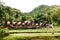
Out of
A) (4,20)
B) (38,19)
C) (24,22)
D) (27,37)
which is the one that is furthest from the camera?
(38,19)

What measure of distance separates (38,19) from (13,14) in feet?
3.96

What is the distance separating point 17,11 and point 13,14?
372mm

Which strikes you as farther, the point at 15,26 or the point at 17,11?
the point at 17,11

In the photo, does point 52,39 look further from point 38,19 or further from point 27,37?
point 38,19

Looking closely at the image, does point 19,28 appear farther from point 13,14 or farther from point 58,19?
point 58,19

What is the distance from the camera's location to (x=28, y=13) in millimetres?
10461

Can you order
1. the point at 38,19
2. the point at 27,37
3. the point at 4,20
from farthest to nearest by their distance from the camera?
1. the point at 38,19
2. the point at 4,20
3. the point at 27,37

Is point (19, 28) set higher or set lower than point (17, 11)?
lower

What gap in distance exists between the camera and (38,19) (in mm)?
10180

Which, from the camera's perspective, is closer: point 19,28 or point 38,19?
point 19,28

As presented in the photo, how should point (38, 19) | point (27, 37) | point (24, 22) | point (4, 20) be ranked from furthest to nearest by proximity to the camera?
point (38, 19) → point (24, 22) → point (4, 20) → point (27, 37)

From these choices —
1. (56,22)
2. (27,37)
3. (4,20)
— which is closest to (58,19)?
(56,22)

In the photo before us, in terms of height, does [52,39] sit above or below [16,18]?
below

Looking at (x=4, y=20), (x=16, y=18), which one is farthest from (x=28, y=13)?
(x=4, y=20)
